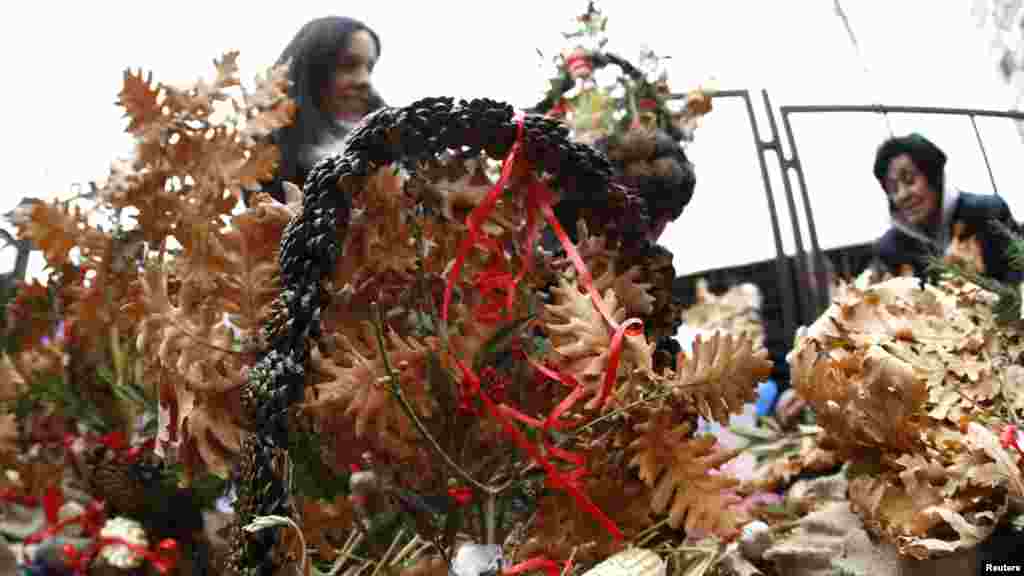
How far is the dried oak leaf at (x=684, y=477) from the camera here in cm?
43

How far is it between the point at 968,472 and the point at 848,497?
99mm

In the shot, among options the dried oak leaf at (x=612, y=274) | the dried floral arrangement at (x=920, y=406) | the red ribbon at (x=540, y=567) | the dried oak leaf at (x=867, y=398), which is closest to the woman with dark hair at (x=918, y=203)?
the dried floral arrangement at (x=920, y=406)

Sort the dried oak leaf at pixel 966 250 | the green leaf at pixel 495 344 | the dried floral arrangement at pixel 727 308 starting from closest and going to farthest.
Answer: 1. the green leaf at pixel 495 344
2. the dried oak leaf at pixel 966 250
3. the dried floral arrangement at pixel 727 308

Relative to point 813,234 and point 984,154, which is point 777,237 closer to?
point 813,234

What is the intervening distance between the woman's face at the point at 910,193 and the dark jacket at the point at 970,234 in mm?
21

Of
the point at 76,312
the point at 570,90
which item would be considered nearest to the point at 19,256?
the point at 76,312

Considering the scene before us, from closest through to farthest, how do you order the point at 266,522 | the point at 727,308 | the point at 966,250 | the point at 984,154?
the point at 266,522 → the point at 966,250 → the point at 984,154 → the point at 727,308

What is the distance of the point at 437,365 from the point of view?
17.7 inches

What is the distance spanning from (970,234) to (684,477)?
2.10 ft

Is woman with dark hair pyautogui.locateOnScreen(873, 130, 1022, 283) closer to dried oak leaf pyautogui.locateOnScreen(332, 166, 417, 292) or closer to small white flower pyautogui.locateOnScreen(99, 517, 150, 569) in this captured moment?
dried oak leaf pyautogui.locateOnScreen(332, 166, 417, 292)

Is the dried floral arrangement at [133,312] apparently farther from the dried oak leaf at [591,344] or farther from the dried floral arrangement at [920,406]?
the dried floral arrangement at [920,406]

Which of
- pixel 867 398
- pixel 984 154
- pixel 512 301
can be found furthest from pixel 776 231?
pixel 512 301

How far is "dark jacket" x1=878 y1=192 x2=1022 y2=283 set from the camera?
2.67ft

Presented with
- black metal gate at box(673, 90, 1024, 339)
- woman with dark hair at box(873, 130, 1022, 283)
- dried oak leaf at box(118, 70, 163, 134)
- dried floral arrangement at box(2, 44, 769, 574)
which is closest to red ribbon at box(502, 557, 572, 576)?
dried floral arrangement at box(2, 44, 769, 574)
